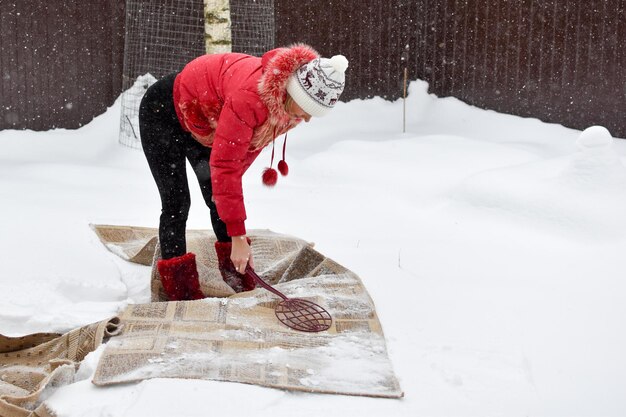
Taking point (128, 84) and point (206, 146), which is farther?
point (128, 84)

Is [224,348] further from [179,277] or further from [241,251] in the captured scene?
[179,277]

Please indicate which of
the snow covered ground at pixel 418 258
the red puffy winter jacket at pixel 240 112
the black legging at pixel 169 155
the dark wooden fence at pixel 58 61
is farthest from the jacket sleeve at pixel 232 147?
the dark wooden fence at pixel 58 61

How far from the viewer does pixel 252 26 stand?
7680 millimetres

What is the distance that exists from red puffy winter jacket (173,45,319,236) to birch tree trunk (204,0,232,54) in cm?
333

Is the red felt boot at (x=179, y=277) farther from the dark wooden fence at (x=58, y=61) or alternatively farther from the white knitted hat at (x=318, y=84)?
the dark wooden fence at (x=58, y=61)

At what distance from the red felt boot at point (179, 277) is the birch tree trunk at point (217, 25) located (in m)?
3.26

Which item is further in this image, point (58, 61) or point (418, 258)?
point (58, 61)

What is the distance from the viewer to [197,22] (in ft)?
25.3

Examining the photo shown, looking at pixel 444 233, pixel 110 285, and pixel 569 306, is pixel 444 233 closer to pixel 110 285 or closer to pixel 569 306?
pixel 569 306

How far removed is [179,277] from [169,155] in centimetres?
55

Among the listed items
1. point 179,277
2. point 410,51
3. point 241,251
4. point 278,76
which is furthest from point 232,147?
point 410,51

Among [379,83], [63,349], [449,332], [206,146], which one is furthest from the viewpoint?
[379,83]

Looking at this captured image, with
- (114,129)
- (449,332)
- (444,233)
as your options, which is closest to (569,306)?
(449,332)

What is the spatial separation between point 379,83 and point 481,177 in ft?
11.6
